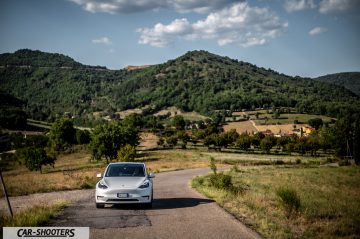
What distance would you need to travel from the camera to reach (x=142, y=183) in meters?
13.5

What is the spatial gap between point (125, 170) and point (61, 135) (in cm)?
8625

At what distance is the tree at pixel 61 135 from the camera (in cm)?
9538

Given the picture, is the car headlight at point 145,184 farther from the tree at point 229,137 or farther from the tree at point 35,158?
the tree at point 229,137

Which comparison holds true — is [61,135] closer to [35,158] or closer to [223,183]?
[35,158]

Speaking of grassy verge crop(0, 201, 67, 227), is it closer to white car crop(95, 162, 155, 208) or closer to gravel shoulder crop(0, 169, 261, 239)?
gravel shoulder crop(0, 169, 261, 239)

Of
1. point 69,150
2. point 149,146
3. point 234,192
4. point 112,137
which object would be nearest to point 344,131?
point 149,146

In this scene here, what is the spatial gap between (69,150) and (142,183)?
3610 inches

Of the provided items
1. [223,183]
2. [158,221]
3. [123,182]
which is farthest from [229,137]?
[158,221]

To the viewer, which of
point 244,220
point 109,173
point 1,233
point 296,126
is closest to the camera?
point 1,233

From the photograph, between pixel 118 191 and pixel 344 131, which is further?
pixel 344 131

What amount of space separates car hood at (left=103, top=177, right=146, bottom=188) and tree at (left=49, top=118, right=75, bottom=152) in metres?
85.8

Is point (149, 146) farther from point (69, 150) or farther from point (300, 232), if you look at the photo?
point (300, 232)

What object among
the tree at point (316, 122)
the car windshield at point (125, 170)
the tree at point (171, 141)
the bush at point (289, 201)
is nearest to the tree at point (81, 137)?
the tree at point (171, 141)

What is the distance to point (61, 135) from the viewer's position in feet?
315
